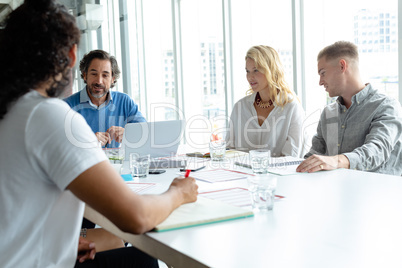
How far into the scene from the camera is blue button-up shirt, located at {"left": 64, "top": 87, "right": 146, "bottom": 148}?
3.36 meters

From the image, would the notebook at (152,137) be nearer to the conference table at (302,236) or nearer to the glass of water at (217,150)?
the glass of water at (217,150)

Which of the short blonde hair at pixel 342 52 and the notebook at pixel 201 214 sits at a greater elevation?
the short blonde hair at pixel 342 52

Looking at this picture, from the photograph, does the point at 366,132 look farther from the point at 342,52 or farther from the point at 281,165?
the point at 281,165

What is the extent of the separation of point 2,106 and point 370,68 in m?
2.69

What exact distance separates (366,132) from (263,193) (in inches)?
51.0

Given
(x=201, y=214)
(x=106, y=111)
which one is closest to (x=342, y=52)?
(x=201, y=214)

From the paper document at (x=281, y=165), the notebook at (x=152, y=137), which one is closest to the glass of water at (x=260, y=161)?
the paper document at (x=281, y=165)

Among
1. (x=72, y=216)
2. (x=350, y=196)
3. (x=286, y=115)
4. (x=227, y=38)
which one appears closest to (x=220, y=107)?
(x=227, y=38)

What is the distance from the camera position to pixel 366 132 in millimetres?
2332

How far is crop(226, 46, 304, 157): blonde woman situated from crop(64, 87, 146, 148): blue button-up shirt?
0.82 metres

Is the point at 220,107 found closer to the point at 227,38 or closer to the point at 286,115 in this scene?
the point at 227,38

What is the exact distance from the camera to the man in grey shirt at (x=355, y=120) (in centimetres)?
212

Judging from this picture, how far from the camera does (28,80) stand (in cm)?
103

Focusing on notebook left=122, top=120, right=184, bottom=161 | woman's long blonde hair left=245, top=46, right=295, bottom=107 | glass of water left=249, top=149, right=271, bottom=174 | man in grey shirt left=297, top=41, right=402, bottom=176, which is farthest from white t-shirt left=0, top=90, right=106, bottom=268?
woman's long blonde hair left=245, top=46, right=295, bottom=107
